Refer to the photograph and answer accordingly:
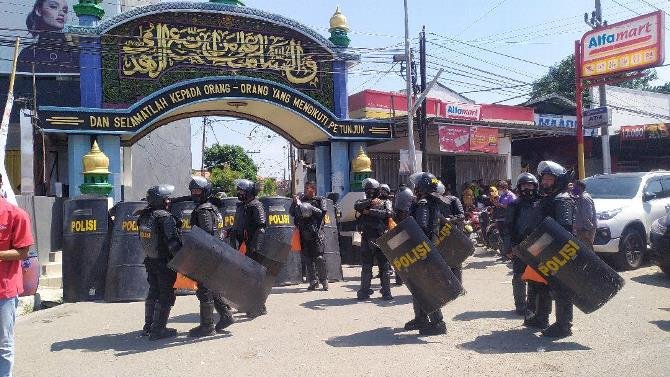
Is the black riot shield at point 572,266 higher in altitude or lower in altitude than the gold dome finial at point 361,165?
lower

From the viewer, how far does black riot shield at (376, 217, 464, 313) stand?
5945 mm

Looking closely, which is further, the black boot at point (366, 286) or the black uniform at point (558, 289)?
the black boot at point (366, 286)

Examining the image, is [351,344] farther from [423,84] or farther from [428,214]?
[423,84]

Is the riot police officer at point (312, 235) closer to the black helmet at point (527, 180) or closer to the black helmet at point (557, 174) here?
the black helmet at point (527, 180)

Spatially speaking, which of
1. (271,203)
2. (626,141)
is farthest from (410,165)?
(626,141)

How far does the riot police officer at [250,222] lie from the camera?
280 inches

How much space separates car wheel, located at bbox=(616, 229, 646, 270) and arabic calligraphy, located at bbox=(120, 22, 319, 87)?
932 cm

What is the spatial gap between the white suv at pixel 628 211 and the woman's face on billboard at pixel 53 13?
20774mm

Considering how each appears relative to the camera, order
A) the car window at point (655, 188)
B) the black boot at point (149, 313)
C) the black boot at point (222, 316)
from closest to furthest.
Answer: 1. the black boot at point (149, 313)
2. the black boot at point (222, 316)
3. the car window at point (655, 188)

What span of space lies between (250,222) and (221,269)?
110 centimetres

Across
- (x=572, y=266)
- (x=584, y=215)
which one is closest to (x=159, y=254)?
(x=572, y=266)

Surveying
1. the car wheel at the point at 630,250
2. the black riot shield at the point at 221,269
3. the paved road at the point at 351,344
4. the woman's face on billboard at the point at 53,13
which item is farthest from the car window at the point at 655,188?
the woman's face on billboard at the point at 53,13

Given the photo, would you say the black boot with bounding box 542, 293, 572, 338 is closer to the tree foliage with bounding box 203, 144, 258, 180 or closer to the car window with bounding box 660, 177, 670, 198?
the car window with bounding box 660, 177, 670, 198

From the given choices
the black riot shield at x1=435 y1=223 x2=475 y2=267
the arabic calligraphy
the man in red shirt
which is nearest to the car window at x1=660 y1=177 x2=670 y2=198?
the black riot shield at x1=435 y1=223 x2=475 y2=267
